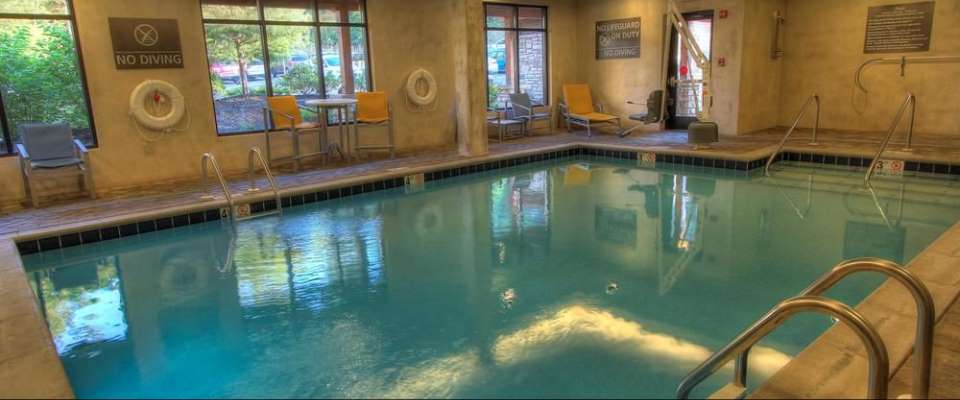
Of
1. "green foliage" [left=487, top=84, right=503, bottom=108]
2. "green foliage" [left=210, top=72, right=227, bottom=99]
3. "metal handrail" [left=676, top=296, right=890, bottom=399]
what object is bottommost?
"metal handrail" [left=676, top=296, right=890, bottom=399]

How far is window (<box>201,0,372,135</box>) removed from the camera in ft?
22.7

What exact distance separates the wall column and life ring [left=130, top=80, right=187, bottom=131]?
304 centimetres

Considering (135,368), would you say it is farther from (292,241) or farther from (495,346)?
(292,241)

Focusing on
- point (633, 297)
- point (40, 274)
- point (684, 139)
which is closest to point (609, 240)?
point (633, 297)

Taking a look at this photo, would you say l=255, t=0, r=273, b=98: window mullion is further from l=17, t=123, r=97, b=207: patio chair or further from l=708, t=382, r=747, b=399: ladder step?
l=708, t=382, r=747, b=399: ladder step

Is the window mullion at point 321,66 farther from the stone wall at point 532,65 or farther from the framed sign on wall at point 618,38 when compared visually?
the framed sign on wall at point 618,38

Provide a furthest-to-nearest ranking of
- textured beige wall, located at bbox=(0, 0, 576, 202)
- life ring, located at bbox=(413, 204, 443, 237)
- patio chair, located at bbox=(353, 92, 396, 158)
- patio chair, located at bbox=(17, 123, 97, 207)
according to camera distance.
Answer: patio chair, located at bbox=(353, 92, 396, 158), textured beige wall, located at bbox=(0, 0, 576, 202), patio chair, located at bbox=(17, 123, 97, 207), life ring, located at bbox=(413, 204, 443, 237)

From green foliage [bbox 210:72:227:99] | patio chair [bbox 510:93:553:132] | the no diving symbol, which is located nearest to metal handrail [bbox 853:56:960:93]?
patio chair [bbox 510:93:553:132]

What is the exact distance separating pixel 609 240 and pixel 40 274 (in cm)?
390

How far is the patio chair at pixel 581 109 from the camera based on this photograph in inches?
362

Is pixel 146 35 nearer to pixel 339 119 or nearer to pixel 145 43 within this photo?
pixel 145 43

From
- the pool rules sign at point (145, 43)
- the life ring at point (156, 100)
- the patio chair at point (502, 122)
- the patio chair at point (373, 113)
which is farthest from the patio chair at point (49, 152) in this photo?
the patio chair at point (502, 122)

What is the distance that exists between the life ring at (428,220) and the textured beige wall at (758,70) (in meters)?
5.03

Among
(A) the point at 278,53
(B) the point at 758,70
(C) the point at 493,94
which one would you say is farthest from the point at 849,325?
(C) the point at 493,94
